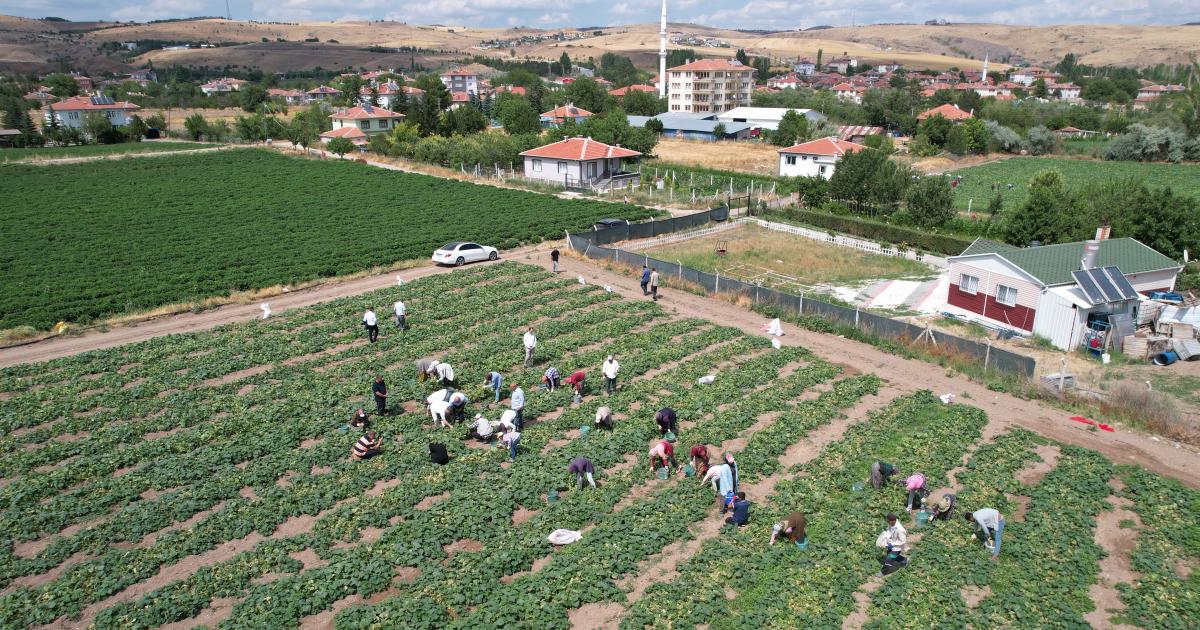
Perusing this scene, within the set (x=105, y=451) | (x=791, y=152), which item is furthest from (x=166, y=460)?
(x=791, y=152)

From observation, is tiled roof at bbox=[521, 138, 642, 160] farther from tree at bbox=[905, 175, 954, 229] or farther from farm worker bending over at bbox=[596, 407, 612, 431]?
farm worker bending over at bbox=[596, 407, 612, 431]

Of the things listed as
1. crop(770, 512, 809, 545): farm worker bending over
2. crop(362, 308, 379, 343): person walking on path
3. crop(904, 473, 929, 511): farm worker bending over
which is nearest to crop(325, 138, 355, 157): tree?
crop(362, 308, 379, 343): person walking on path

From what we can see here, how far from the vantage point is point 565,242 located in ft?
150

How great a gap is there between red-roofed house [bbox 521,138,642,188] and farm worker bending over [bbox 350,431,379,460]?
48.6 meters

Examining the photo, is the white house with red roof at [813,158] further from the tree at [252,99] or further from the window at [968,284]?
the tree at [252,99]

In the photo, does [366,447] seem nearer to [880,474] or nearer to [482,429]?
[482,429]

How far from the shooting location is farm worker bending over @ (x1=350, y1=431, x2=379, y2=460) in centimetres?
1956

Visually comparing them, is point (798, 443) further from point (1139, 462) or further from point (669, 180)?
point (669, 180)

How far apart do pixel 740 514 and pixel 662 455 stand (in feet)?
9.91

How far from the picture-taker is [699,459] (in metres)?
18.9

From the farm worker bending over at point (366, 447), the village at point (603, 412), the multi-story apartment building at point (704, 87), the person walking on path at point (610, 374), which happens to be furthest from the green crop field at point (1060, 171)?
the multi-story apartment building at point (704, 87)

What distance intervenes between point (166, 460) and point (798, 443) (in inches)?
687

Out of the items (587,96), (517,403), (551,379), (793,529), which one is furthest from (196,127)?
(793,529)

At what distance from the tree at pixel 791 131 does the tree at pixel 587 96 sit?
36082mm
